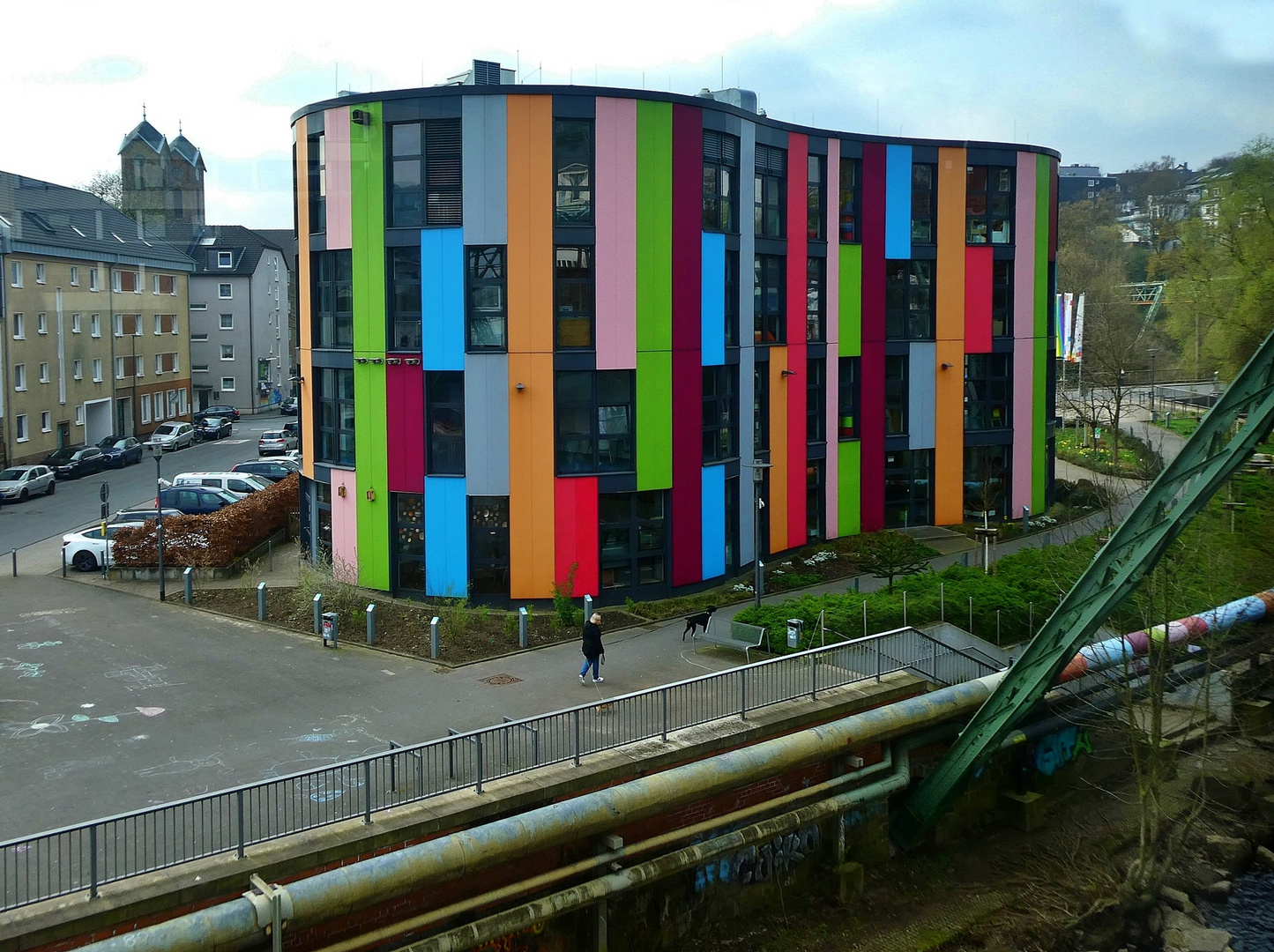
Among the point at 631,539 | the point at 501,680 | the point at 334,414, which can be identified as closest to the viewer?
the point at 501,680

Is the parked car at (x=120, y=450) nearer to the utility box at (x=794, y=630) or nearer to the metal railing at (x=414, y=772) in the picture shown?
the utility box at (x=794, y=630)

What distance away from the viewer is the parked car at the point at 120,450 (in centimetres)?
4402

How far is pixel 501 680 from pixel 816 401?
13.1 meters

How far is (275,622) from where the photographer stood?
837 inches

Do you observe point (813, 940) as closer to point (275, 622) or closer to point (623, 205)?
point (275, 622)

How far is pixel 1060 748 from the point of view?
18.1 meters

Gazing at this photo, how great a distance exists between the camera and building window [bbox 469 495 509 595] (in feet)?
73.3

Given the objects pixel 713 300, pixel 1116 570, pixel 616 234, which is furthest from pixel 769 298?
pixel 1116 570

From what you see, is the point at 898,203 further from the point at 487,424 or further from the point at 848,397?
the point at 487,424

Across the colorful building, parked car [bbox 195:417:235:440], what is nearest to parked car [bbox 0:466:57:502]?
parked car [bbox 195:417:235:440]

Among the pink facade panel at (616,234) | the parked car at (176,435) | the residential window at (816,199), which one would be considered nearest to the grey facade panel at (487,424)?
the pink facade panel at (616,234)

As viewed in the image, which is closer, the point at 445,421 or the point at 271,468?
the point at 445,421

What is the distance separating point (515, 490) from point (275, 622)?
4.82 metres

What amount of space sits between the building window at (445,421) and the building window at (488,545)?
80 centimetres
